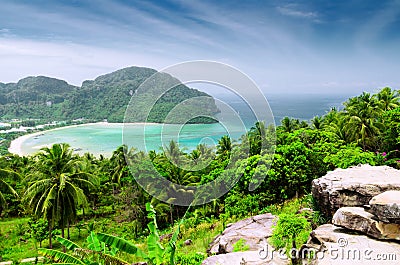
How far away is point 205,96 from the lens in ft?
25.2

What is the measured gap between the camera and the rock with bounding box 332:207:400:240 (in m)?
4.94

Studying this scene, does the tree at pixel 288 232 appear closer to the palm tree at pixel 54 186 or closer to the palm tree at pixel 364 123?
the palm tree at pixel 54 186

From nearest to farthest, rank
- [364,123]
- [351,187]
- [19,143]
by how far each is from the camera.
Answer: [351,187], [364,123], [19,143]

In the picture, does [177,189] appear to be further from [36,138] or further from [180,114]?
[36,138]

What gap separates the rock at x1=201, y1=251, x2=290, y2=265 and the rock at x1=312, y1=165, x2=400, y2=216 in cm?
183

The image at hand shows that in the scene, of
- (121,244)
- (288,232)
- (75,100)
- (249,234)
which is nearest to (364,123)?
(249,234)

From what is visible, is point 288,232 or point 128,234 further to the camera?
point 128,234

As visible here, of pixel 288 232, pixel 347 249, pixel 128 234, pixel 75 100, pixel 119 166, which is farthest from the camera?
pixel 75 100

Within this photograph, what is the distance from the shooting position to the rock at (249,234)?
25.4 feet

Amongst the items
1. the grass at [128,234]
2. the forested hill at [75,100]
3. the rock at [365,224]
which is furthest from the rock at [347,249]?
the forested hill at [75,100]

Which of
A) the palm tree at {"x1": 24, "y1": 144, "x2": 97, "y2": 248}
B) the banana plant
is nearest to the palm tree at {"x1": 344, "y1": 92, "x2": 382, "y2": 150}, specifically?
the palm tree at {"x1": 24, "y1": 144, "x2": 97, "y2": 248}

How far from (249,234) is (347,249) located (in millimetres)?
3536

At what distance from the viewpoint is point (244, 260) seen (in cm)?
584

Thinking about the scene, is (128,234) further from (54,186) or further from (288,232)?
(288,232)
